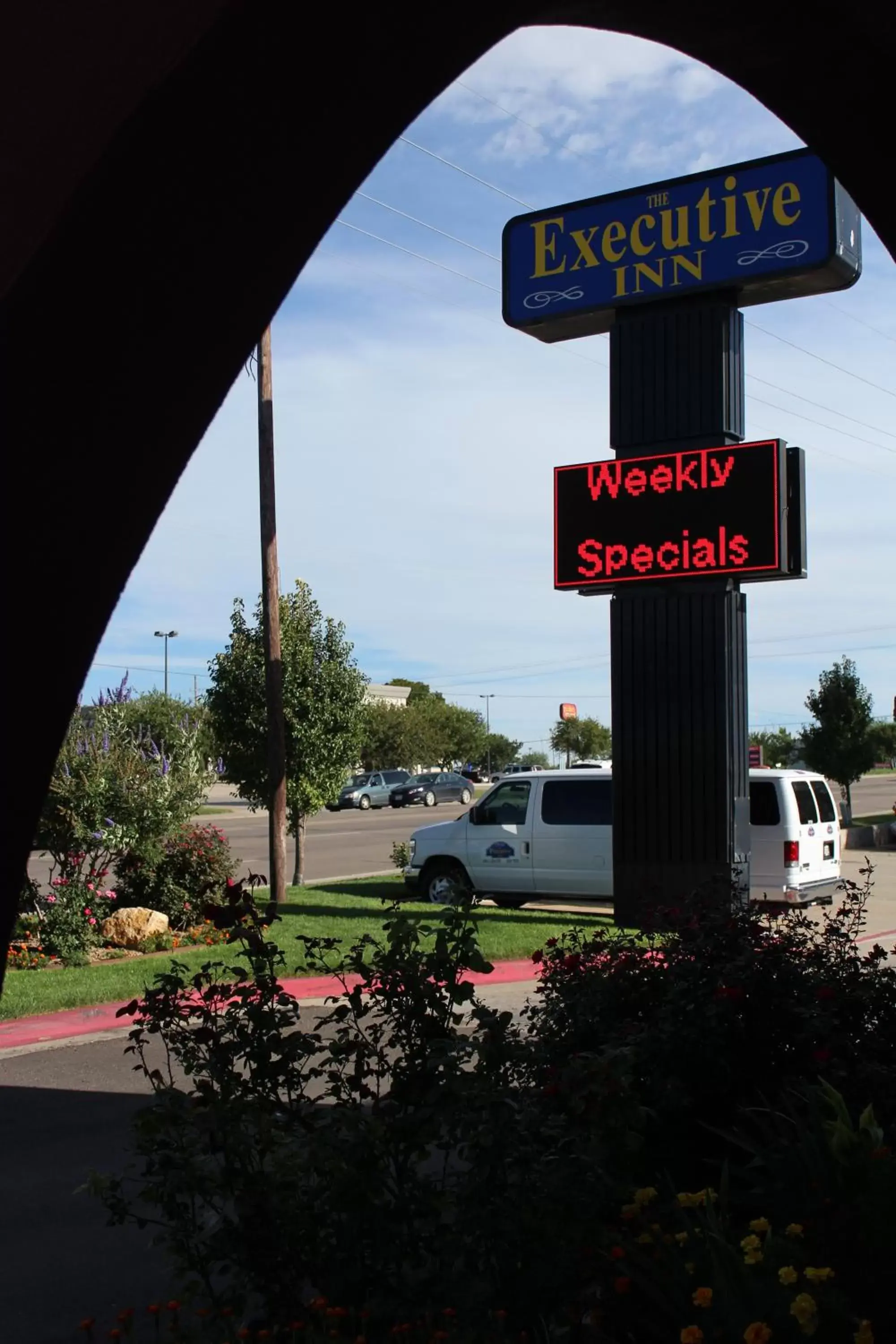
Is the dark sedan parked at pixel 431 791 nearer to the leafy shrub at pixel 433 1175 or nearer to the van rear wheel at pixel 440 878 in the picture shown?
the van rear wheel at pixel 440 878

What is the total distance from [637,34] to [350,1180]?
3.43 metres

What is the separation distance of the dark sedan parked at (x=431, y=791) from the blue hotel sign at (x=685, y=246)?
46261 millimetres

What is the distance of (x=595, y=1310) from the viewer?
3.48m

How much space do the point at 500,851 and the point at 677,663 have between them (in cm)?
505

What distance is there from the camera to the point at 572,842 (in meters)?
18.2

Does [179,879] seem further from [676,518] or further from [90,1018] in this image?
[676,518]

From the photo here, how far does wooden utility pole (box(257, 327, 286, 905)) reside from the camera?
19562 mm

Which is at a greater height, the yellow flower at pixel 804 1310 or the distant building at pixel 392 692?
the distant building at pixel 392 692

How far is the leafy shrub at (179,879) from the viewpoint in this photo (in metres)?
16.3

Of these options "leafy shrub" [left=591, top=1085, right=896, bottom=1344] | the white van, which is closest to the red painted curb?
the white van

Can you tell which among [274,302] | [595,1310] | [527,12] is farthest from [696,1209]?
[527,12]

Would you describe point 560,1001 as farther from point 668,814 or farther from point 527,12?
point 668,814

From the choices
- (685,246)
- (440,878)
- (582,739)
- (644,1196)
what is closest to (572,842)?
(440,878)

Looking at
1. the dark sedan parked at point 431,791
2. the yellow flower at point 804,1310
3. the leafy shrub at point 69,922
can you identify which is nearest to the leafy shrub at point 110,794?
the leafy shrub at point 69,922
